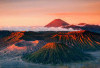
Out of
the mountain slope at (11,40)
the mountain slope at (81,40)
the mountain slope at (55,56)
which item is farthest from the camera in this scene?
the mountain slope at (11,40)

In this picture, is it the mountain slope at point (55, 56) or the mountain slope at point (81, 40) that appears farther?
the mountain slope at point (81, 40)

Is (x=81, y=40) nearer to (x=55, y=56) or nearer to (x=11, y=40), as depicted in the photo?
(x=11, y=40)

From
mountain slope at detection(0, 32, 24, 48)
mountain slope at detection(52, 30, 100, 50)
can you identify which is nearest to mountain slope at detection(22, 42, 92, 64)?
mountain slope at detection(52, 30, 100, 50)

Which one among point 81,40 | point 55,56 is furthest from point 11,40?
point 55,56

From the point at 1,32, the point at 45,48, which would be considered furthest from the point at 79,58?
the point at 1,32

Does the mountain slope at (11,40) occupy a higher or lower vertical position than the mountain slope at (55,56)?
higher

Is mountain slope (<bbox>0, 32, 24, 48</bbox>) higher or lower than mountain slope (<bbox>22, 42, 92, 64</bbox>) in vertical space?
higher

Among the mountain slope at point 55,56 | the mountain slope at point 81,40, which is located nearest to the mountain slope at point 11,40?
the mountain slope at point 81,40

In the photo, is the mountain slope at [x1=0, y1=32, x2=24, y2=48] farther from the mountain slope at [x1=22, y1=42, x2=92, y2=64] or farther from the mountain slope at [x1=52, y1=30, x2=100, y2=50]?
the mountain slope at [x1=22, y1=42, x2=92, y2=64]

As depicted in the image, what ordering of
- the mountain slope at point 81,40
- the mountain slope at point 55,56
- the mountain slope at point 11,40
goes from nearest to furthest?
the mountain slope at point 55,56 < the mountain slope at point 81,40 < the mountain slope at point 11,40

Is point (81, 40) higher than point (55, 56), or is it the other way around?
point (81, 40)

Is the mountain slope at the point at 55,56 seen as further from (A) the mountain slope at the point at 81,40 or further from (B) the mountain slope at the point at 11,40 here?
(B) the mountain slope at the point at 11,40
